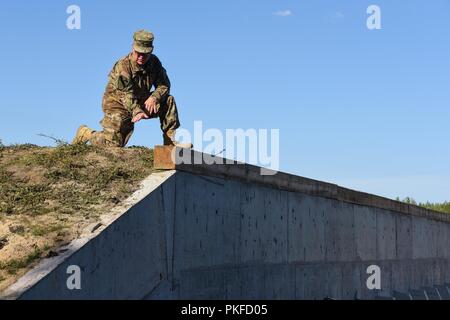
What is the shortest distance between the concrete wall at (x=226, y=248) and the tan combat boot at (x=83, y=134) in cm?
284

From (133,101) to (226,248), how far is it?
9.53ft

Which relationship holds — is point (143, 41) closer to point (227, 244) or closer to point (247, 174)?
point (247, 174)

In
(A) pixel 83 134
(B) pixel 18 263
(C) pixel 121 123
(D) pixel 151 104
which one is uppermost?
(D) pixel 151 104

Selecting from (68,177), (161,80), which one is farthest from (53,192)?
(161,80)

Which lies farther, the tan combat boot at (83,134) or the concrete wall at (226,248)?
the tan combat boot at (83,134)

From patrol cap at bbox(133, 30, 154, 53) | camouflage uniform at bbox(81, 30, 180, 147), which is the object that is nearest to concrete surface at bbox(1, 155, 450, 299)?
camouflage uniform at bbox(81, 30, 180, 147)

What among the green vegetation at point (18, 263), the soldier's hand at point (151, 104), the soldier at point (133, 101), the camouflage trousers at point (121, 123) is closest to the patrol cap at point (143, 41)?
the soldier at point (133, 101)

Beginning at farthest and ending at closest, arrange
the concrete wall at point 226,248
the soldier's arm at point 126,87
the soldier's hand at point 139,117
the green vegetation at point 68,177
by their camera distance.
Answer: the soldier's arm at point 126,87 < the soldier's hand at point 139,117 < the green vegetation at point 68,177 < the concrete wall at point 226,248

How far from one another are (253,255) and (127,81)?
10.6 ft

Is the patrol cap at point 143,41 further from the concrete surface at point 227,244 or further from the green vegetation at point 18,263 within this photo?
the green vegetation at point 18,263

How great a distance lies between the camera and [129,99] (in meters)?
10.5

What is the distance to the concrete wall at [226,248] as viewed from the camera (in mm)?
6793

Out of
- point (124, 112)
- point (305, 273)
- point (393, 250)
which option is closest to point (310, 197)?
point (305, 273)
